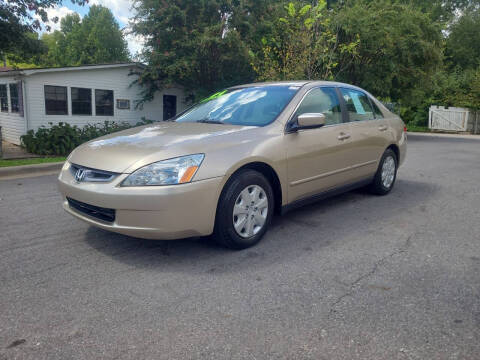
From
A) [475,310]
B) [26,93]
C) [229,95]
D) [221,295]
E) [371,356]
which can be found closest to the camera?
[371,356]

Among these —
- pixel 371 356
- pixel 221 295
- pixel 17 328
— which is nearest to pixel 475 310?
pixel 371 356

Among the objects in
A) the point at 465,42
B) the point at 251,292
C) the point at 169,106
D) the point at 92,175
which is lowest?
the point at 251,292

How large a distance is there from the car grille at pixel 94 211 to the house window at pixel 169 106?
1547 centimetres

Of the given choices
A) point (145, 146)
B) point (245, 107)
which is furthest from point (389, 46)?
point (145, 146)

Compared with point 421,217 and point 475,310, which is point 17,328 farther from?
point 421,217

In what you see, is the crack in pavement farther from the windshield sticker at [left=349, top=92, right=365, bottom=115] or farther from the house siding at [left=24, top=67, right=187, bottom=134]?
the house siding at [left=24, top=67, right=187, bottom=134]

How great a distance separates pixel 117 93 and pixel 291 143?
559 inches

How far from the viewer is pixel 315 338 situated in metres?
2.45

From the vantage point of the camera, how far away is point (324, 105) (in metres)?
4.86

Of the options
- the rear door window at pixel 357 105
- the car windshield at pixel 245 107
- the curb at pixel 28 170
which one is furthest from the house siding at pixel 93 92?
the rear door window at pixel 357 105

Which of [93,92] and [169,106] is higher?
[93,92]

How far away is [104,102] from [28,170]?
904cm

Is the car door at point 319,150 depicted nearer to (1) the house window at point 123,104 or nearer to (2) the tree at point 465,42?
(1) the house window at point 123,104

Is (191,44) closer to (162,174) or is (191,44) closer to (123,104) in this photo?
(123,104)
